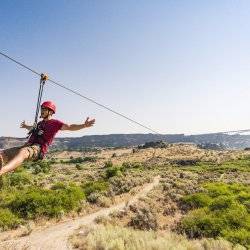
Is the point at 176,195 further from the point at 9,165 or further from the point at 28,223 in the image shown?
the point at 9,165

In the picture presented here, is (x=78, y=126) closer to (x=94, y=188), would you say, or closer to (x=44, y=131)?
(x=44, y=131)

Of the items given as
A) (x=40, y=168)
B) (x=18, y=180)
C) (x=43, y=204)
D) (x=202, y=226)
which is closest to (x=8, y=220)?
(x=43, y=204)

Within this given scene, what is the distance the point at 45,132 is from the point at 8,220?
1348 centimetres

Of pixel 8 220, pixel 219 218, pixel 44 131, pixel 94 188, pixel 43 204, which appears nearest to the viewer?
pixel 44 131

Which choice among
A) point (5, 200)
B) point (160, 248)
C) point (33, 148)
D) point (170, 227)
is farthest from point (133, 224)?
point (33, 148)

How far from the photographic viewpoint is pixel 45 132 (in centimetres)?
1191

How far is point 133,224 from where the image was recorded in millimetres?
25406

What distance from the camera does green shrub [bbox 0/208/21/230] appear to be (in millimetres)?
23078

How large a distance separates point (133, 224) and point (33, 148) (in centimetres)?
1532

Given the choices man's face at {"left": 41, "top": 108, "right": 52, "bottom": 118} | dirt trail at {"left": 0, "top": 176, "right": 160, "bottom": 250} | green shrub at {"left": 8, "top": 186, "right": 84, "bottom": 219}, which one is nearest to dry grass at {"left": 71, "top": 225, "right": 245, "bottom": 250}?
dirt trail at {"left": 0, "top": 176, "right": 160, "bottom": 250}

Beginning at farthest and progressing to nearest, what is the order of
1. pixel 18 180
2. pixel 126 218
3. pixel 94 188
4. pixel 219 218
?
pixel 18 180, pixel 94 188, pixel 126 218, pixel 219 218

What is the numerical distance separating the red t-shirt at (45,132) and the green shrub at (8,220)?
12.6 meters

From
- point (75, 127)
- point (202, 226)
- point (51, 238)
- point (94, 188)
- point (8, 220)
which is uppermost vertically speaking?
point (75, 127)

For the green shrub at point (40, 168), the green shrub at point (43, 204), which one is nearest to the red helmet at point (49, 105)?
the green shrub at point (43, 204)
